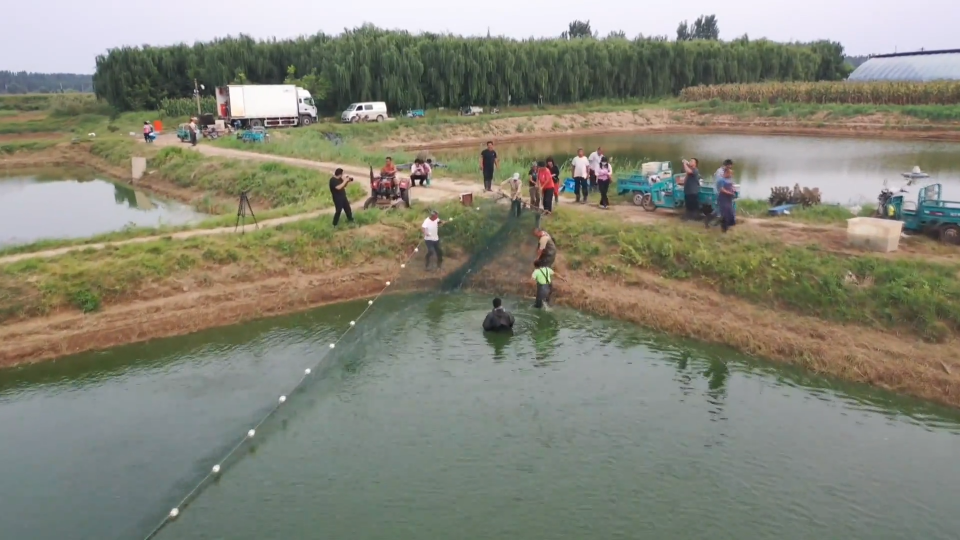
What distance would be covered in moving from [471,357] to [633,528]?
5548 millimetres

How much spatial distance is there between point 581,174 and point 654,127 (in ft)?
141

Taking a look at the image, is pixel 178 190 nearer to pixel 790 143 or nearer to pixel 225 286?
pixel 225 286

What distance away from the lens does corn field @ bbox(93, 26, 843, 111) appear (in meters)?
56.8

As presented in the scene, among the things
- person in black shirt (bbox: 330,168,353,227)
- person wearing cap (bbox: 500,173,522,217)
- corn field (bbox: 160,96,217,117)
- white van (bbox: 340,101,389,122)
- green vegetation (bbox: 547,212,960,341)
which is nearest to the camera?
green vegetation (bbox: 547,212,960,341)

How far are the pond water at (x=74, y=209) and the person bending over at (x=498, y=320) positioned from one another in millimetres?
11178

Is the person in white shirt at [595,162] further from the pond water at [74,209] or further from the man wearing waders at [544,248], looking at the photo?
the pond water at [74,209]

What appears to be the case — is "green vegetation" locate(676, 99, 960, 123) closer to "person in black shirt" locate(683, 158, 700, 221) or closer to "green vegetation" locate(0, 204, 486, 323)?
"person in black shirt" locate(683, 158, 700, 221)

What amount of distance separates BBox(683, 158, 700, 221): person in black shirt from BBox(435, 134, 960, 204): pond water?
6.76m

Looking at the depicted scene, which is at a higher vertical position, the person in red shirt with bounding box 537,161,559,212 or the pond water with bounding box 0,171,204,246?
the person in red shirt with bounding box 537,161,559,212

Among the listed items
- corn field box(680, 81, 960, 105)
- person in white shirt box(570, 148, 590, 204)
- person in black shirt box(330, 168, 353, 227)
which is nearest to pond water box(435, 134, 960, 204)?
person in white shirt box(570, 148, 590, 204)

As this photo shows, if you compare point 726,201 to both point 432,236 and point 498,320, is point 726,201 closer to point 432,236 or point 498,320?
point 498,320

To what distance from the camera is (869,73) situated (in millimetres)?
88625

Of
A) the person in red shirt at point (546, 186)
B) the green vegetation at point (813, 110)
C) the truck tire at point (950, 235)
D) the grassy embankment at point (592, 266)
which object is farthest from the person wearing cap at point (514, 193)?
the green vegetation at point (813, 110)

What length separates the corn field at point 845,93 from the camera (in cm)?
5444
